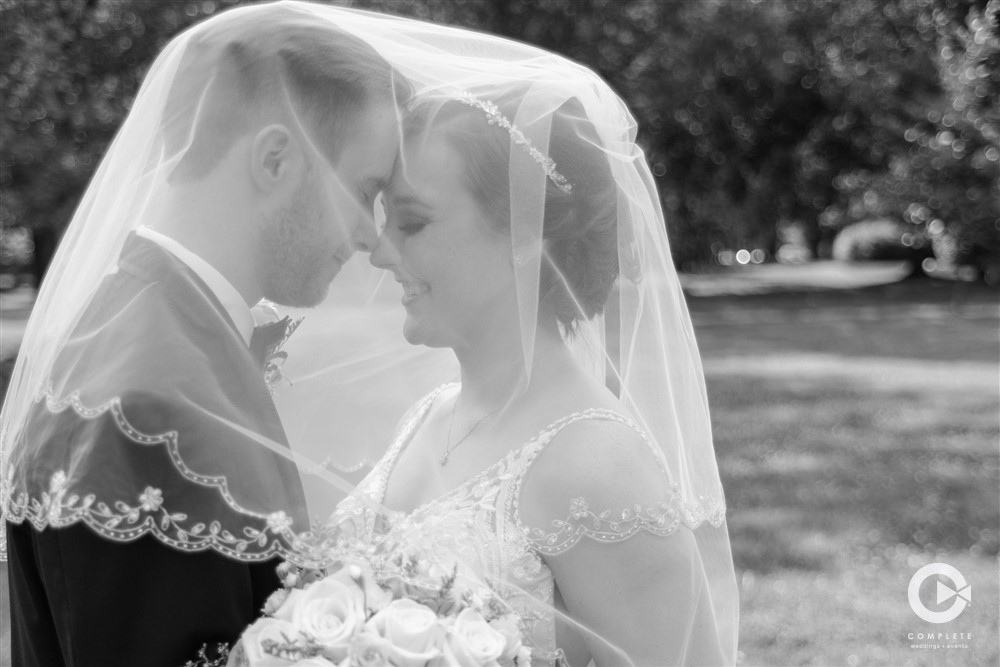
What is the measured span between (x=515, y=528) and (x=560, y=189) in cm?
76

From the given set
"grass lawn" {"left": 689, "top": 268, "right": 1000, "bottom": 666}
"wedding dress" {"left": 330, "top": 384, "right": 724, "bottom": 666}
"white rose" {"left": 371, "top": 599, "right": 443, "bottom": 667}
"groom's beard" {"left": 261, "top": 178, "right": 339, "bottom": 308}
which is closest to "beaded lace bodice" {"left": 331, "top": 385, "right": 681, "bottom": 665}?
"wedding dress" {"left": 330, "top": 384, "right": 724, "bottom": 666}

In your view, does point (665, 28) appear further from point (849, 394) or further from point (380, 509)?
point (380, 509)

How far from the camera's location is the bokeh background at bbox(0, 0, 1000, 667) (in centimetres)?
605

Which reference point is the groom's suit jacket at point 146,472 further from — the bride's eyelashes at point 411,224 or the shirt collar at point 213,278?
the bride's eyelashes at point 411,224

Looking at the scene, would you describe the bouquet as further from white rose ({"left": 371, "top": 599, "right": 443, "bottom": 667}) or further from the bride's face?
the bride's face

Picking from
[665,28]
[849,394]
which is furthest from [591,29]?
[849,394]

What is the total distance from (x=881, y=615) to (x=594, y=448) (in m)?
3.69

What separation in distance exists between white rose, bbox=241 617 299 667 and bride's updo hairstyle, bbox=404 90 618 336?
105 cm

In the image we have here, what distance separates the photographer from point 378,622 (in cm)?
179

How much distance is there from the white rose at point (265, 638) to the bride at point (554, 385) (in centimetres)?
46

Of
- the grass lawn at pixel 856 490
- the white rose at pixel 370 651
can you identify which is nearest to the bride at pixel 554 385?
the white rose at pixel 370 651

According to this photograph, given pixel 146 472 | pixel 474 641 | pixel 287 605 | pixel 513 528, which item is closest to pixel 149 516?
pixel 146 472

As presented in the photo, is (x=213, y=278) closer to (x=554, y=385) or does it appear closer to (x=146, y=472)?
(x=146, y=472)

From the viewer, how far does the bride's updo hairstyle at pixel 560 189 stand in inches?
92.9
